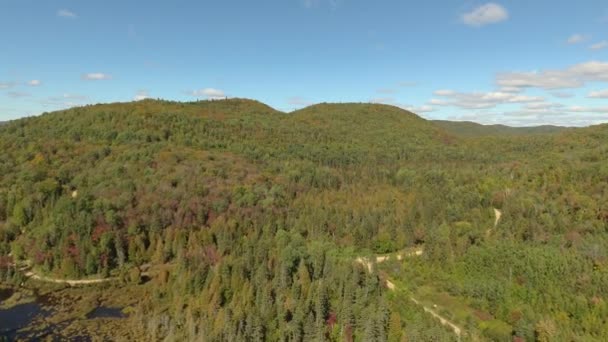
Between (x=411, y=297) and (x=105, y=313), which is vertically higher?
(x=411, y=297)

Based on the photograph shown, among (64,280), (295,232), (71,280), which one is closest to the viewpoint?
(64,280)

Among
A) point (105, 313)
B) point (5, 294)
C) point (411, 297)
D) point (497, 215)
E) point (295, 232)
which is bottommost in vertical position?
point (105, 313)

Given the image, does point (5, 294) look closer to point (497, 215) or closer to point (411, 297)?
point (411, 297)

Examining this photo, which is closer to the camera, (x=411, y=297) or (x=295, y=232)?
(x=411, y=297)

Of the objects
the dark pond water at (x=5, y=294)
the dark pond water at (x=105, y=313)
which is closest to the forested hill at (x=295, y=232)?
the dark pond water at (x=5, y=294)

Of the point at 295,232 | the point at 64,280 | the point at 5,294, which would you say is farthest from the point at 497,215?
the point at 5,294

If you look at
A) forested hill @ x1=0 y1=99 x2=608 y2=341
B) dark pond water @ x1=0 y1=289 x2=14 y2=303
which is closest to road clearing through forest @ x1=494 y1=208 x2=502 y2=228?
forested hill @ x1=0 y1=99 x2=608 y2=341
